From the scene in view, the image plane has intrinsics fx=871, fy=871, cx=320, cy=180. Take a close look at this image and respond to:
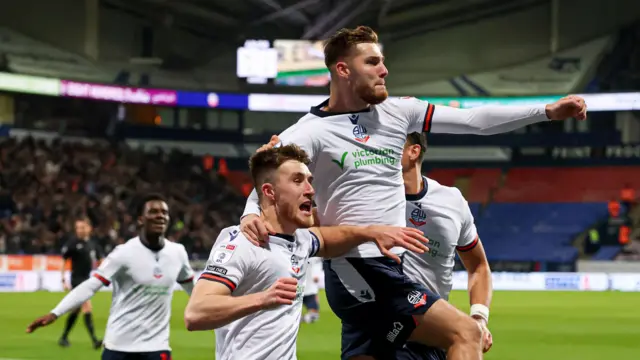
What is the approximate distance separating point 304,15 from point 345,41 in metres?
45.0

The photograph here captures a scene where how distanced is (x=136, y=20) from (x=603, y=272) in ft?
93.1

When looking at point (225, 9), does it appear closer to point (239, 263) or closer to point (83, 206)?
point (83, 206)

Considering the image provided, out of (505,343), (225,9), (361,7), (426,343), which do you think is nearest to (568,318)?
(505,343)

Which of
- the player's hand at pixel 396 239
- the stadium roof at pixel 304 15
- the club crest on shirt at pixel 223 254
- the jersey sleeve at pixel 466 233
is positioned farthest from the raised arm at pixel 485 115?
the stadium roof at pixel 304 15

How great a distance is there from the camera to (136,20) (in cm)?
4881

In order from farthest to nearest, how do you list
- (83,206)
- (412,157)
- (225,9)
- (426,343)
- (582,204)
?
(225,9)
(582,204)
(83,206)
(412,157)
(426,343)

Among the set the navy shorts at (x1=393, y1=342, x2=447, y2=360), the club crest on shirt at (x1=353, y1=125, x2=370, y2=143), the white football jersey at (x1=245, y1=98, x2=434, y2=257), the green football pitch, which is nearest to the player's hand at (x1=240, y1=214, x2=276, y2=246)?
the white football jersey at (x1=245, y1=98, x2=434, y2=257)

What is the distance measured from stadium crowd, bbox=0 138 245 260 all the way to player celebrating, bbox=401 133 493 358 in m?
27.1

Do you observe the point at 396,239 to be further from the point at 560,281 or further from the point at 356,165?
the point at 560,281

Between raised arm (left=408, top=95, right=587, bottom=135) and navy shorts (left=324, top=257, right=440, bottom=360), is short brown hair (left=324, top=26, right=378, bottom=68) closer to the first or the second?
raised arm (left=408, top=95, right=587, bottom=135)

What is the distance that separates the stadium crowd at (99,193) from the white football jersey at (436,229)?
27176 millimetres

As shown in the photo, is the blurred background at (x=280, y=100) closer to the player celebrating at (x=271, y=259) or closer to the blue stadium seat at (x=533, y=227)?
the blue stadium seat at (x=533, y=227)

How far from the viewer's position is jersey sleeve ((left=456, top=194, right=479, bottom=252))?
695 centimetres

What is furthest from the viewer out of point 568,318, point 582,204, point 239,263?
point 582,204
